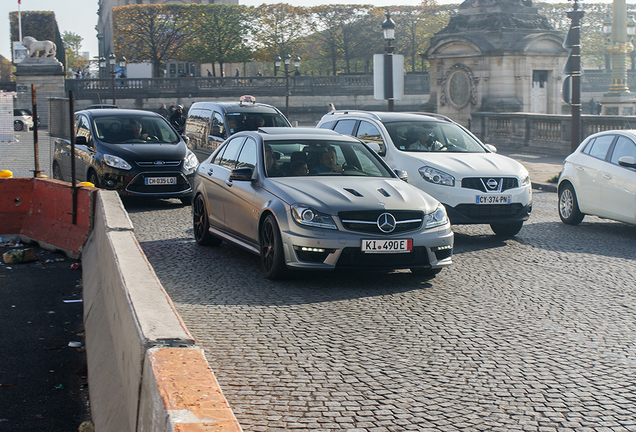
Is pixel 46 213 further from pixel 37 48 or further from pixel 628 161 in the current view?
pixel 37 48

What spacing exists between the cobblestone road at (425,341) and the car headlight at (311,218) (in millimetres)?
603

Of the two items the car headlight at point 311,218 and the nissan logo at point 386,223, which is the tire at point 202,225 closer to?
the car headlight at point 311,218

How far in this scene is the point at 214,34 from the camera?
249ft

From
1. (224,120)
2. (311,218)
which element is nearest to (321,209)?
(311,218)

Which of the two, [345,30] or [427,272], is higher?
[345,30]

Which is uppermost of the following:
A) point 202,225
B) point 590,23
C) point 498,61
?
point 590,23

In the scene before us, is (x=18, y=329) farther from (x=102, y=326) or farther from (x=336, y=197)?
(x=336, y=197)

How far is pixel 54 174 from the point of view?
16.0 metres

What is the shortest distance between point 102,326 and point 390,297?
2692 mm

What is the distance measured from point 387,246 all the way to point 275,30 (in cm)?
7438

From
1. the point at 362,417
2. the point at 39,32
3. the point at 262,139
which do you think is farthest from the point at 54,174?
the point at 39,32

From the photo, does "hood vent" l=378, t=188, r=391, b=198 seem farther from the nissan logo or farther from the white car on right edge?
the white car on right edge

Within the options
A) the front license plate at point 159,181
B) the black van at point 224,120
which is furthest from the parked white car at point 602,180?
the black van at point 224,120

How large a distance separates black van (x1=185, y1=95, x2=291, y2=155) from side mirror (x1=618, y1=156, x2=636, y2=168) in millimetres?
7649
